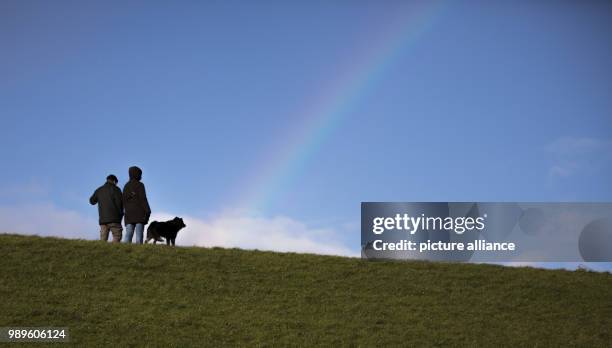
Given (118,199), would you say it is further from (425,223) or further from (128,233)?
(425,223)

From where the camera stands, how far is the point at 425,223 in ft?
90.7

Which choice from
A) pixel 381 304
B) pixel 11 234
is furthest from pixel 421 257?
pixel 11 234

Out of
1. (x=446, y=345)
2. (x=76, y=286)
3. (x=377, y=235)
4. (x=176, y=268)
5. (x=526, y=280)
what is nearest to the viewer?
(x=446, y=345)

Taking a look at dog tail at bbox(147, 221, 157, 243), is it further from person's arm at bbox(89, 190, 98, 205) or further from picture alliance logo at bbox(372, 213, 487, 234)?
picture alliance logo at bbox(372, 213, 487, 234)

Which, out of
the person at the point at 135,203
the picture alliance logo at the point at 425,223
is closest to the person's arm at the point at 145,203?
the person at the point at 135,203

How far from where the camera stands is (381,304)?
→ 72.2ft

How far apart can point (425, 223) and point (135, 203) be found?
1050cm

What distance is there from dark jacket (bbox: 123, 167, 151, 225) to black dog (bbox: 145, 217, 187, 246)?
1333mm

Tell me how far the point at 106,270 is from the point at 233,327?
219 inches

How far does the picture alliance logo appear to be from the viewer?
27422 millimetres

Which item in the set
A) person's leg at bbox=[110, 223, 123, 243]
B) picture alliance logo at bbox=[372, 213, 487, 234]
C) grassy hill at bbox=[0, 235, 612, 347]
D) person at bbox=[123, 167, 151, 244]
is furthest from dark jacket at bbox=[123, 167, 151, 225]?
picture alliance logo at bbox=[372, 213, 487, 234]

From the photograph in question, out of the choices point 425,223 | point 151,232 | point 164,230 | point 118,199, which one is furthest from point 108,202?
point 425,223

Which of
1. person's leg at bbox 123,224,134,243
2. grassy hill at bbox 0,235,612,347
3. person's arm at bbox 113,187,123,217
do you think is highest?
person's arm at bbox 113,187,123,217

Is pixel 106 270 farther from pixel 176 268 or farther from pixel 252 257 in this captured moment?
pixel 252 257
